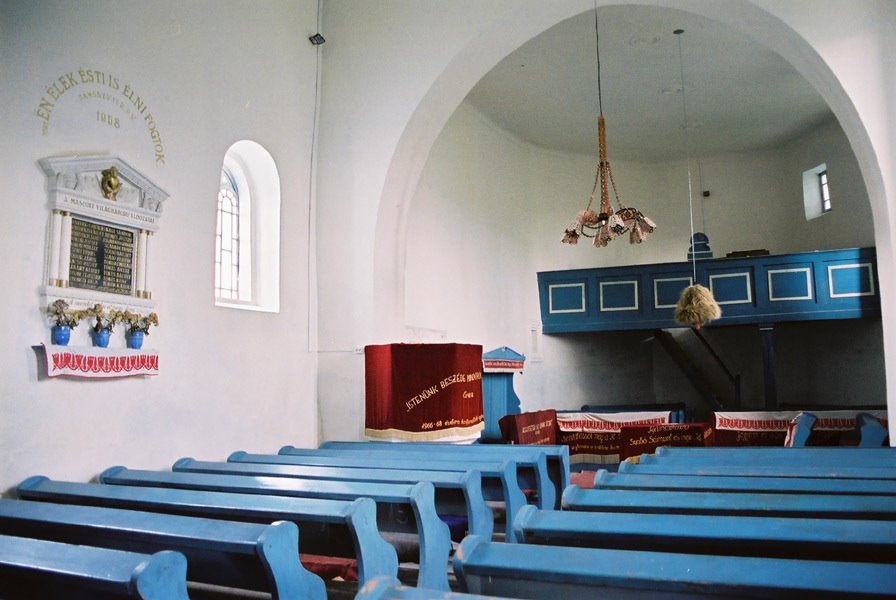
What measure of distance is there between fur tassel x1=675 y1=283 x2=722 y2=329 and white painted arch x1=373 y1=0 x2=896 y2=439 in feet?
10.6

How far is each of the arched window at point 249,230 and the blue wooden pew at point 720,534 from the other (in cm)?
469

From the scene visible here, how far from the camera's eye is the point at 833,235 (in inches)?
506

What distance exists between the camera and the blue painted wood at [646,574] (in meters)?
1.73

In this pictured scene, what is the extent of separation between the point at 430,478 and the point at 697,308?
23.9ft

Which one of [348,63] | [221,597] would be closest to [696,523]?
[221,597]

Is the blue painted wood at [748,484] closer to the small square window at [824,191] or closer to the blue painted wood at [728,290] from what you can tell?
the blue painted wood at [728,290]

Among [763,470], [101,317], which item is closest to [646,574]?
[763,470]

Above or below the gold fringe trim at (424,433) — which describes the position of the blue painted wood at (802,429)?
below

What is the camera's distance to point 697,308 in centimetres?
997

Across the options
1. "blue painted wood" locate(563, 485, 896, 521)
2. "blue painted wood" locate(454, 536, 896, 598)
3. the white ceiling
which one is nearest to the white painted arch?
the white ceiling

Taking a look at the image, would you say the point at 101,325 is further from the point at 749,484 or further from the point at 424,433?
the point at 749,484

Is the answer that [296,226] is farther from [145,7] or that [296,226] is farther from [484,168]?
[484,168]

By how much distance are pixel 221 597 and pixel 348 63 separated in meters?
5.78

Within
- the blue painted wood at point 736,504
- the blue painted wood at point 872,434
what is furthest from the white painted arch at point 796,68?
the blue painted wood at point 736,504
